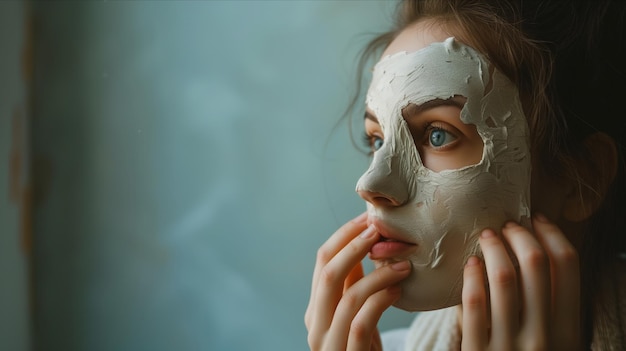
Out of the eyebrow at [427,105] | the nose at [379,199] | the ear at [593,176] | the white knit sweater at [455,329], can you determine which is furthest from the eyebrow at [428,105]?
the white knit sweater at [455,329]

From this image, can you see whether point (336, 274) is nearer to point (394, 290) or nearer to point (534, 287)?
point (394, 290)

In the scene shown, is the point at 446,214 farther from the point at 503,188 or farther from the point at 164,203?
the point at 164,203

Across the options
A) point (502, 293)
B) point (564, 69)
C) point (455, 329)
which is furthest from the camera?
point (455, 329)

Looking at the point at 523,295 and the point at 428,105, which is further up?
the point at 428,105

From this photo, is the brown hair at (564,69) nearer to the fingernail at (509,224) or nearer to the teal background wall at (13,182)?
the fingernail at (509,224)

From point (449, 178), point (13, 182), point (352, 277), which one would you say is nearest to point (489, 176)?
point (449, 178)

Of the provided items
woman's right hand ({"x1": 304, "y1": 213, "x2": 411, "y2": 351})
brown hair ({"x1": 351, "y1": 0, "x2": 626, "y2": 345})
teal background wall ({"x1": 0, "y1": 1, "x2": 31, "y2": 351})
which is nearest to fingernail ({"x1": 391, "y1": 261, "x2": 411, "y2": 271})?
woman's right hand ({"x1": 304, "y1": 213, "x2": 411, "y2": 351})

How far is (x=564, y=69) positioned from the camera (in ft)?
2.50

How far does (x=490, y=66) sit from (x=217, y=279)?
1.53ft

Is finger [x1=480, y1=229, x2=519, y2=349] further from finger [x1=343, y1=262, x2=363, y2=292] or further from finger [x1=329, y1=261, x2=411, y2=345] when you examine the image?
finger [x1=343, y1=262, x2=363, y2=292]

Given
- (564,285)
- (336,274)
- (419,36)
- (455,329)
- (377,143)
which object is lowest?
(455,329)

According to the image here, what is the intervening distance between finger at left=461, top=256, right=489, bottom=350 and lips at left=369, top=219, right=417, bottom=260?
74 mm

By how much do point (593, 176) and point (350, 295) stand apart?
36cm

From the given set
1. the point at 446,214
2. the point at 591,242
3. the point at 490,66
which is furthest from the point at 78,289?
the point at 591,242
